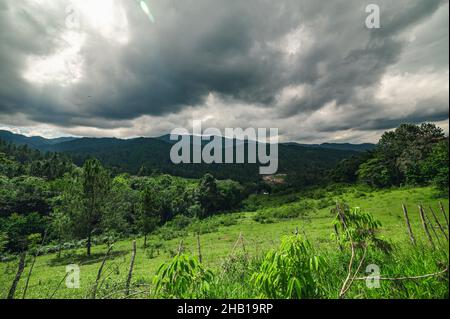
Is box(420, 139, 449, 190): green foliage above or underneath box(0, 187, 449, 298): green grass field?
above

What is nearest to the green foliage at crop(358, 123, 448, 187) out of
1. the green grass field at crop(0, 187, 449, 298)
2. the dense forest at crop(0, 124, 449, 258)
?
the dense forest at crop(0, 124, 449, 258)

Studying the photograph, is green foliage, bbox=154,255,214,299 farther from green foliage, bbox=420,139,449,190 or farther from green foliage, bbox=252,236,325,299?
green foliage, bbox=420,139,449,190

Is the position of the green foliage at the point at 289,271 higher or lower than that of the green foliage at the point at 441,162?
lower

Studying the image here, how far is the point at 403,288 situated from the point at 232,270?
12.1 feet

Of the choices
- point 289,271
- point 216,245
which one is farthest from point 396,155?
point 289,271

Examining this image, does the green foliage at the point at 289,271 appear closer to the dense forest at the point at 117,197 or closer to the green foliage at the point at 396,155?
the dense forest at the point at 117,197

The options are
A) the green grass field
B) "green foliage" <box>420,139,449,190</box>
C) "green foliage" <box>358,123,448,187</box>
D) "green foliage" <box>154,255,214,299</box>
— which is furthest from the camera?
"green foliage" <box>358,123,448,187</box>

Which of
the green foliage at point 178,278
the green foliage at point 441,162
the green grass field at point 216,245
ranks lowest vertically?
the green grass field at point 216,245

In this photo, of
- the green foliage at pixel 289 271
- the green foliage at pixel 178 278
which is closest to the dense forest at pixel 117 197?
the green foliage at pixel 289 271

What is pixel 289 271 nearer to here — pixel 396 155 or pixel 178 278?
pixel 178 278

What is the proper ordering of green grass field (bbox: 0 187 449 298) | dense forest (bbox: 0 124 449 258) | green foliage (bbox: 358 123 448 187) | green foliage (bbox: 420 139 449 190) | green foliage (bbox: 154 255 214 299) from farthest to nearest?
green foliage (bbox: 358 123 448 187)
dense forest (bbox: 0 124 449 258)
green grass field (bbox: 0 187 449 298)
green foliage (bbox: 154 255 214 299)
green foliage (bbox: 420 139 449 190)

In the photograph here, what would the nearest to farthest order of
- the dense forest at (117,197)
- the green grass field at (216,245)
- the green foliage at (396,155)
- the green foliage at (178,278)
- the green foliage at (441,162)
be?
the green foliage at (441,162) → the green foliage at (178,278) → the green grass field at (216,245) → the dense forest at (117,197) → the green foliage at (396,155)

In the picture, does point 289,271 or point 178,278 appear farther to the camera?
point 178,278
